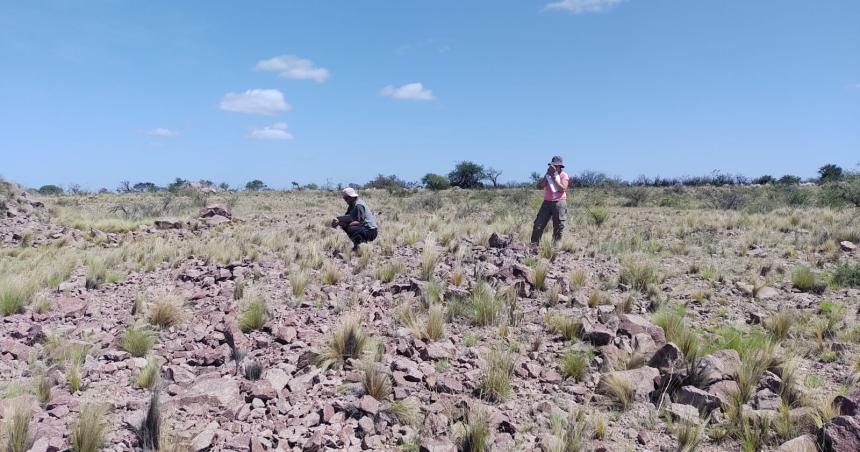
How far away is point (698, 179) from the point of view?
44906 millimetres

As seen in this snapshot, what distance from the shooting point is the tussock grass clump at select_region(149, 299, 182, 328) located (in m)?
6.79

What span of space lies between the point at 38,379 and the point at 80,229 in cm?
1411

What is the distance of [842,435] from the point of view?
→ 3.51 meters

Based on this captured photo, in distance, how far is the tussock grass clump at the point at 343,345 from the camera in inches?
211

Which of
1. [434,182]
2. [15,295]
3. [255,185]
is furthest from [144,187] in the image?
[15,295]

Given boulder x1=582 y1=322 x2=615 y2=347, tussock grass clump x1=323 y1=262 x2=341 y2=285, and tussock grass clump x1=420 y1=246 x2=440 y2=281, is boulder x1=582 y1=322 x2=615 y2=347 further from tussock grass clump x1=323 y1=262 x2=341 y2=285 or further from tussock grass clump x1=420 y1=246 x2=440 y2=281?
tussock grass clump x1=323 y1=262 x2=341 y2=285

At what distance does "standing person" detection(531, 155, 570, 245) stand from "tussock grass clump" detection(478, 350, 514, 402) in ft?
22.6

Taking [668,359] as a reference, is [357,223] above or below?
above

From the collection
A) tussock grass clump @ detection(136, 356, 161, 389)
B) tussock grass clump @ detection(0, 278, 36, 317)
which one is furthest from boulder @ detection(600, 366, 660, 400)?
tussock grass clump @ detection(0, 278, 36, 317)

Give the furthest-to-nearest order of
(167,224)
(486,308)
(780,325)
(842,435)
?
(167,224)
(486,308)
(780,325)
(842,435)

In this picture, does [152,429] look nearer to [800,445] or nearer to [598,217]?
[800,445]

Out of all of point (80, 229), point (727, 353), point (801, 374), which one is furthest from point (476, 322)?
Result: point (80, 229)

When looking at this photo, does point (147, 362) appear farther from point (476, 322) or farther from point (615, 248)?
point (615, 248)

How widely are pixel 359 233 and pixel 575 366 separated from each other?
7.17m
